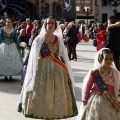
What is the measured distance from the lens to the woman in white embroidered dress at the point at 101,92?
5.35 meters

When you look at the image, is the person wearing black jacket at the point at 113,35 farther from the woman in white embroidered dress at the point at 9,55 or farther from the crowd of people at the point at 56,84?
the crowd of people at the point at 56,84

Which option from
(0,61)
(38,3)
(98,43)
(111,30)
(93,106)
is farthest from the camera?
(38,3)

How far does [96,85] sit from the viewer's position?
548 cm

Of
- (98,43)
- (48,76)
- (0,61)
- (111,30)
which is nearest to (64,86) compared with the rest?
(48,76)

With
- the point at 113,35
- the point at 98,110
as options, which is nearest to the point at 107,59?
the point at 98,110

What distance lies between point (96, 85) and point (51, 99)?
49.9 inches

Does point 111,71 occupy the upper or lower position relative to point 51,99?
upper

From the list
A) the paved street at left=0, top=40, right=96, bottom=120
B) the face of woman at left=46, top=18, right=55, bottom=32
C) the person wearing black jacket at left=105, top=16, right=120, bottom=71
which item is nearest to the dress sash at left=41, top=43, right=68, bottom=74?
the face of woman at left=46, top=18, right=55, bottom=32

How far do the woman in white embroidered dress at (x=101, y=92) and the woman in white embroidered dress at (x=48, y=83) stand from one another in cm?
116

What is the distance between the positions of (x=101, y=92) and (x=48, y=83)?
4.46ft

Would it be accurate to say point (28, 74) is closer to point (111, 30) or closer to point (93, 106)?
point (93, 106)

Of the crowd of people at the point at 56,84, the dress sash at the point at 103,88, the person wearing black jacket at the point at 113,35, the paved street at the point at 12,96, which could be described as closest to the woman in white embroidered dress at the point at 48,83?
the crowd of people at the point at 56,84

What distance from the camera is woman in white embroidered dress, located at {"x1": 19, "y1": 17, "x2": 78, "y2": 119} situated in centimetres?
657

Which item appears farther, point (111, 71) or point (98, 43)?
point (98, 43)
